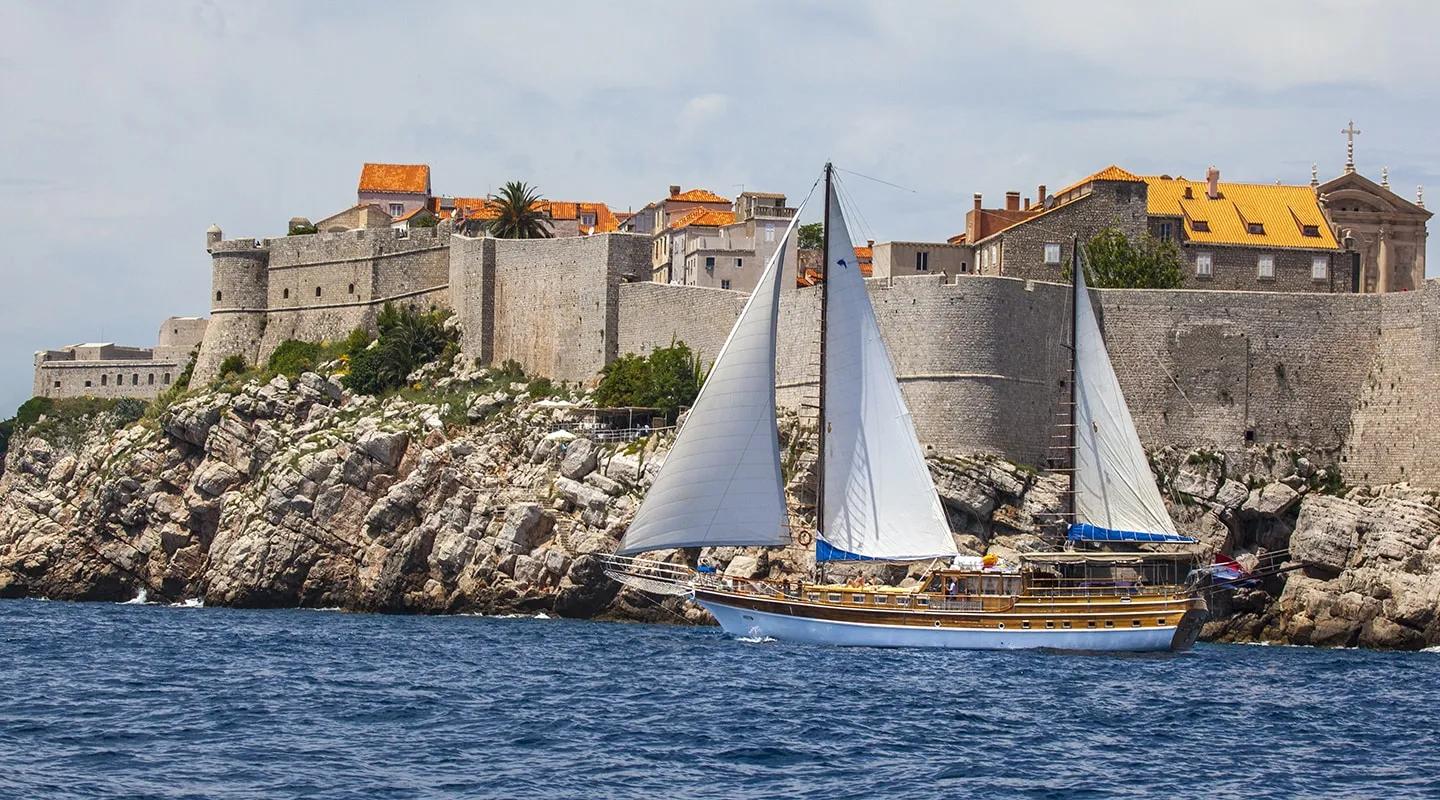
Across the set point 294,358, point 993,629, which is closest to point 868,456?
point 993,629

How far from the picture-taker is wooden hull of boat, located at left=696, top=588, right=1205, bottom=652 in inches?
1596

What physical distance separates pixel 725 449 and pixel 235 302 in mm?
34791

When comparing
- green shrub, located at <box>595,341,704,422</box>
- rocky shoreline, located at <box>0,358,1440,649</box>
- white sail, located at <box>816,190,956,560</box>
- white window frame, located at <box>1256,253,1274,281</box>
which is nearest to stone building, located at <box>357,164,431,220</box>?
rocky shoreline, located at <box>0,358,1440,649</box>

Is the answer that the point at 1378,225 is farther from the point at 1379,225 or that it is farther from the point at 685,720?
the point at 685,720

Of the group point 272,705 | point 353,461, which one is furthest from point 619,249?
point 272,705

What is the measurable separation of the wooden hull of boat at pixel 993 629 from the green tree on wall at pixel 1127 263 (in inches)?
617

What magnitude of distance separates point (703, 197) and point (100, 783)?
53.9 m

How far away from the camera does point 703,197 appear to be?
76.2 metres

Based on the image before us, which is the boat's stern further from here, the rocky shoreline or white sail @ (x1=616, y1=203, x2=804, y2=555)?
white sail @ (x1=616, y1=203, x2=804, y2=555)

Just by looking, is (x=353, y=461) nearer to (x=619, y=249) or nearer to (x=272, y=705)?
(x=619, y=249)

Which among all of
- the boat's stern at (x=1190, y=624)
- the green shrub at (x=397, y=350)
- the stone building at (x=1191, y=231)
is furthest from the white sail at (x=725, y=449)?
the green shrub at (x=397, y=350)

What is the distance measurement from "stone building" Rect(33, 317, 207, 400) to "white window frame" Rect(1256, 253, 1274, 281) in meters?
38.9

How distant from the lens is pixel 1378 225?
61125mm

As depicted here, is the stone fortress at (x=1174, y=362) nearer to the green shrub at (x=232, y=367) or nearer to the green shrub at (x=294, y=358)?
the green shrub at (x=294, y=358)
